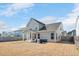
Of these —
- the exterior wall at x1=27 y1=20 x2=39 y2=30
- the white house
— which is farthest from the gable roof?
→ the exterior wall at x1=27 y1=20 x2=39 y2=30

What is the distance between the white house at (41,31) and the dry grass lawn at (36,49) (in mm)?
135

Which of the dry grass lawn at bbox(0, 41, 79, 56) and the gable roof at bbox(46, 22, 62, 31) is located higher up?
the gable roof at bbox(46, 22, 62, 31)

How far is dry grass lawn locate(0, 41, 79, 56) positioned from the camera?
6.16 meters

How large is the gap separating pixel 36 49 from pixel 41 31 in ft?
1.33

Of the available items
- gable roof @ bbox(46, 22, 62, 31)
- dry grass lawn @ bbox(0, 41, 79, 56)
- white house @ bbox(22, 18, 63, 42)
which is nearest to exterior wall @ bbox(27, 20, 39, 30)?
white house @ bbox(22, 18, 63, 42)

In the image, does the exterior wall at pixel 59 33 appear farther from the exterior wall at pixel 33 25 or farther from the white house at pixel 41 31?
the exterior wall at pixel 33 25

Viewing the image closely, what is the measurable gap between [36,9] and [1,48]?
110 cm

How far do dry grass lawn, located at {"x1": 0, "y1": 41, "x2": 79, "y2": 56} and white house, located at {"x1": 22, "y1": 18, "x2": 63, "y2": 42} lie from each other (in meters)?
0.13

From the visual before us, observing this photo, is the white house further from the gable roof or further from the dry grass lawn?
the dry grass lawn

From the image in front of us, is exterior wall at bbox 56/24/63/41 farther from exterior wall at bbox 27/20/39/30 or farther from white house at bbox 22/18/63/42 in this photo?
exterior wall at bbox 27/20/39/30

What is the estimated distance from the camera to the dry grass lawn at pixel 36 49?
20.2 feet

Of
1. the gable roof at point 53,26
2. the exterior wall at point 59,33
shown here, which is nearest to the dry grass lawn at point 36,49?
the exterior wall at point 59,33

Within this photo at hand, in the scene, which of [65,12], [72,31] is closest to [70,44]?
[72,31]

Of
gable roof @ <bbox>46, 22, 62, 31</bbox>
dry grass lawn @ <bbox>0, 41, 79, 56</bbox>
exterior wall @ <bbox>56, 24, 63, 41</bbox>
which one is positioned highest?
gable roof @ <bbox>46, 22, 62, 31</bbox>
